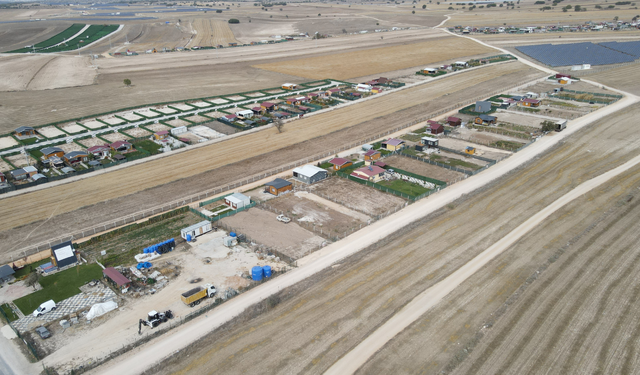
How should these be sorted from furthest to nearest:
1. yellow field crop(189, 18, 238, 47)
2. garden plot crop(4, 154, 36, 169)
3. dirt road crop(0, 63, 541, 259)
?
1. yellow field crop(189, 18, 238, 47)
2. garden plot crop(4, 154, 36, 169)
3. dirt road crop(0, 63, 541, 259)

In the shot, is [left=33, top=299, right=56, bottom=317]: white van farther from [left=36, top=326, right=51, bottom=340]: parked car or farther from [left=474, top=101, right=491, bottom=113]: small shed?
[left=474, top=101, right=491, bottom=113]: small shed

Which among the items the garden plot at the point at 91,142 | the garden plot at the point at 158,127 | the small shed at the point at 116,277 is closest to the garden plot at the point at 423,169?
the small shed at the point at 116,277

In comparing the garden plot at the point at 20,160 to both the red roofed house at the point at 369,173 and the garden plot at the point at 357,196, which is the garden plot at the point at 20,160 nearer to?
the garden plot at the point at 357,196

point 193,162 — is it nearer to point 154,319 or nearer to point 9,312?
point 9,312

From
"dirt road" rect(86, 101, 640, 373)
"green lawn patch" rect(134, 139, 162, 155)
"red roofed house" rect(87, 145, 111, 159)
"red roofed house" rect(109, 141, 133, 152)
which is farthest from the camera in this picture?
"green lawn patch" rect(134, 139, 162, 155)

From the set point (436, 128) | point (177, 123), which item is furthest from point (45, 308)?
point (436, 128)

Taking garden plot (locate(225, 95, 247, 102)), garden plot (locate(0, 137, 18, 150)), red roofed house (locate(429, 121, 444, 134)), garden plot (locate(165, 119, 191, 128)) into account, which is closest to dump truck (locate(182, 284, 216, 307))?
red roofed house (locate(429, 121, 444, 134))
